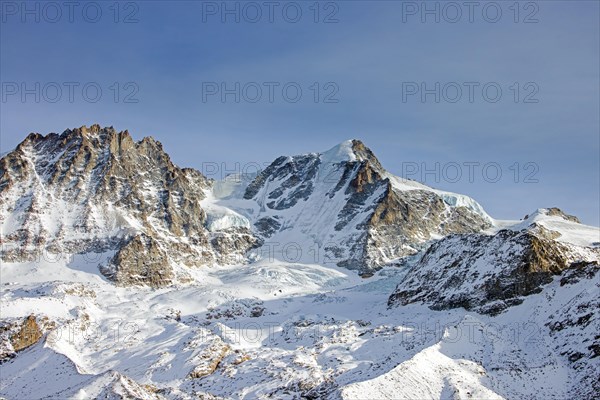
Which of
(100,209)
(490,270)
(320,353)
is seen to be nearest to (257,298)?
(100,209)

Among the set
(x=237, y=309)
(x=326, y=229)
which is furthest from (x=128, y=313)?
(x=326, y=229)

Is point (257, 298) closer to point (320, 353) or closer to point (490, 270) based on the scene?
point (490, 270)

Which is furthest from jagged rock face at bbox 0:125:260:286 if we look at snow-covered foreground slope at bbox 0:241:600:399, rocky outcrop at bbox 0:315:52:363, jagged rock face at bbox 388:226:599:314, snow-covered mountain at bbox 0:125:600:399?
jagged rock face at bbox 388:226:599:314

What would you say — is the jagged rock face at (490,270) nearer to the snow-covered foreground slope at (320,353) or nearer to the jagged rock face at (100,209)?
the snow-covered foreground slope at (320,353)


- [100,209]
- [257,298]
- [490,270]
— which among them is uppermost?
[100,209]

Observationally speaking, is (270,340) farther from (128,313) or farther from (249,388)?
(128,313)
